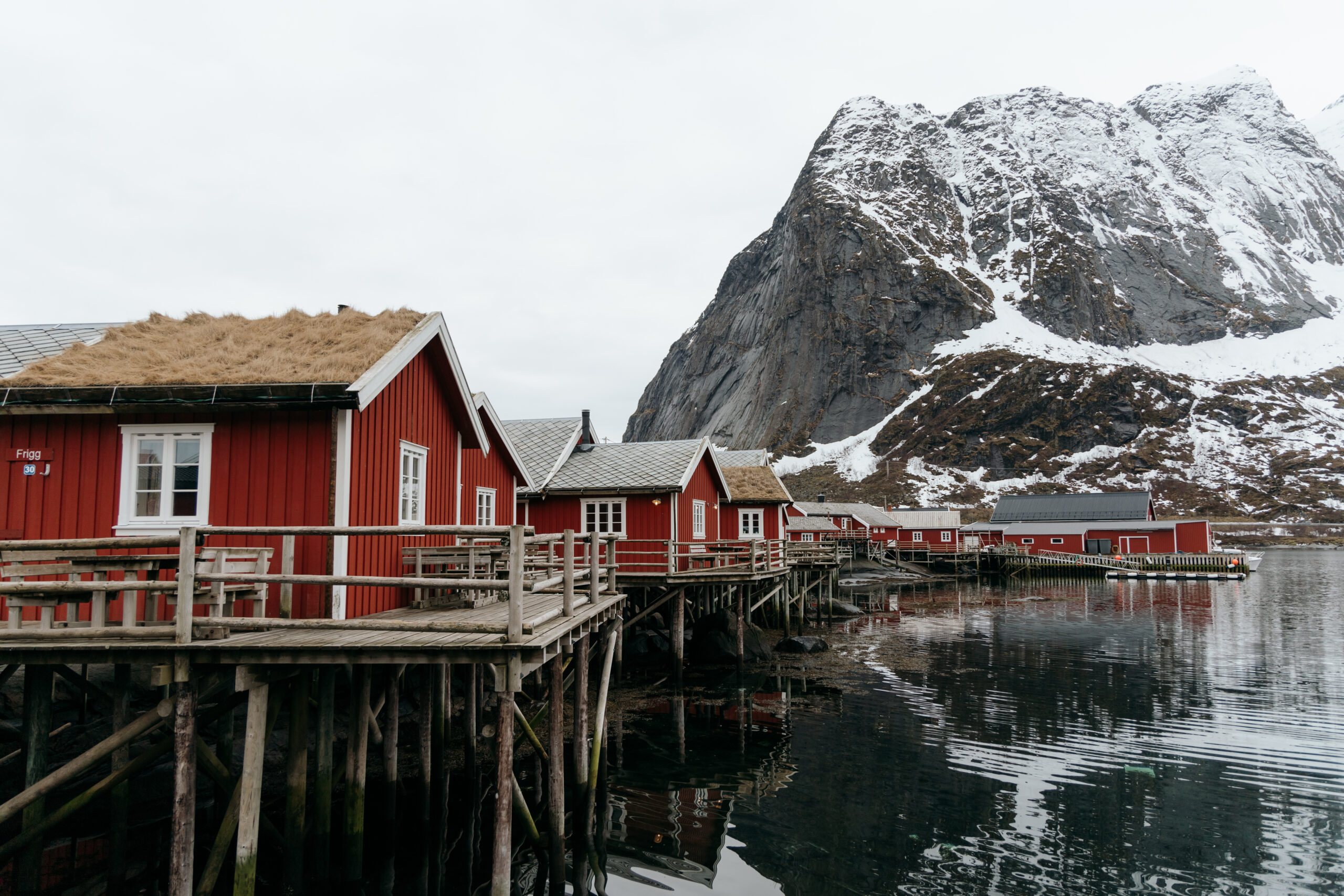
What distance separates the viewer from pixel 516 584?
8.15m

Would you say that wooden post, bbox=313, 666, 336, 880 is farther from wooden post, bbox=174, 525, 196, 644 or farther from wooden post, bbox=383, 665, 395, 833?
wooden post, bbox=174, 525, 196, 644

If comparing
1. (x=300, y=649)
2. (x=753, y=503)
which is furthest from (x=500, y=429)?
(x=753, y=503)

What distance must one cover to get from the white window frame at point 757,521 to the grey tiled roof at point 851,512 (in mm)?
26419

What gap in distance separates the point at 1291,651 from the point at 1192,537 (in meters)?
42.8

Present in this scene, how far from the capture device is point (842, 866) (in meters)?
10.9

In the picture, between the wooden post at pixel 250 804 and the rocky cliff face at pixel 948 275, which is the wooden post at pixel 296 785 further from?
the rocky cliff face at pixel 948 275

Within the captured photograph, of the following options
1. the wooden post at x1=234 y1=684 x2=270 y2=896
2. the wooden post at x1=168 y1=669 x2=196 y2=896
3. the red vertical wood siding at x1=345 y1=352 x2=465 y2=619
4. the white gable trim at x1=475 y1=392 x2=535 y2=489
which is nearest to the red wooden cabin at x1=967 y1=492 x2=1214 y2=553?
the white gable trim at x1=475 y1=392 x2=535 y2=489

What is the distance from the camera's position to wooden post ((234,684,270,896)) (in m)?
8.11

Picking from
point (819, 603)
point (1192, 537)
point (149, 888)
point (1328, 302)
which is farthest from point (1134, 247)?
point (149, 888)

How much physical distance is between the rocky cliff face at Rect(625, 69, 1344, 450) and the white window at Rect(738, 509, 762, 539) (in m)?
95.7

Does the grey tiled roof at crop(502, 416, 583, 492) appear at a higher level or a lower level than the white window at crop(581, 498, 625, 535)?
higher

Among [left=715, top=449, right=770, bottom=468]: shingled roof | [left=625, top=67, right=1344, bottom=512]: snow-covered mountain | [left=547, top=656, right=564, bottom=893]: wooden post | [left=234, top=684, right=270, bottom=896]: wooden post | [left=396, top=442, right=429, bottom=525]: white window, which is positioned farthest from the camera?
[left=625, top=67, right=1344, bottom=512]: snow-covered mountain

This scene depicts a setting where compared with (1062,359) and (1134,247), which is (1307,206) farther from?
(1062,359)

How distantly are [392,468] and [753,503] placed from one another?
27454mm
